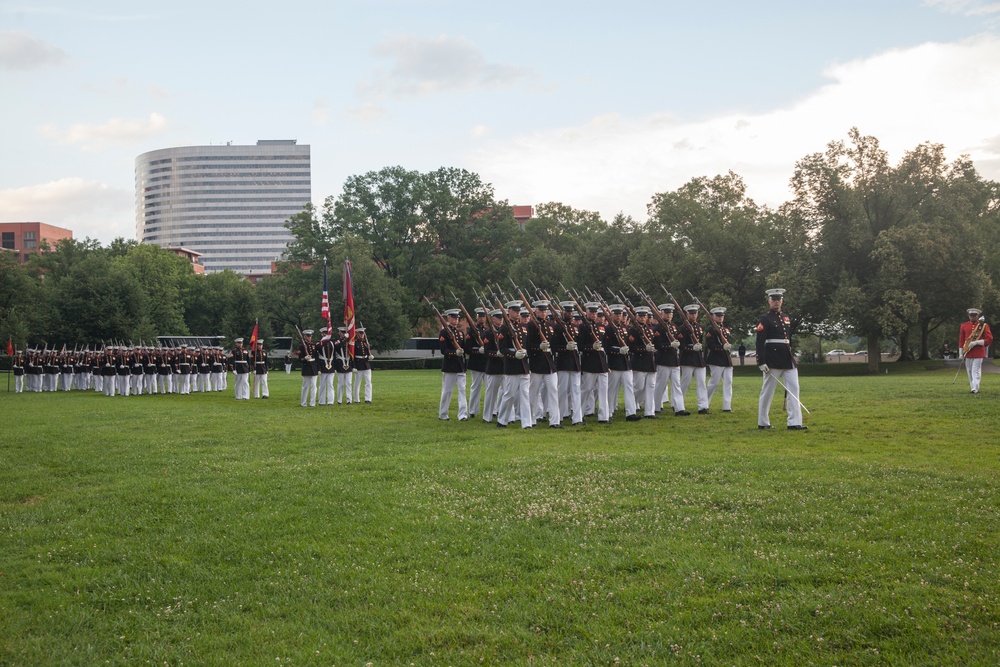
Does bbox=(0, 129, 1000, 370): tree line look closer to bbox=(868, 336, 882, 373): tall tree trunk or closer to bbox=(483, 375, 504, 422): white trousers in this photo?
bbox=(868, 336, 882, 373): tall tree trunk

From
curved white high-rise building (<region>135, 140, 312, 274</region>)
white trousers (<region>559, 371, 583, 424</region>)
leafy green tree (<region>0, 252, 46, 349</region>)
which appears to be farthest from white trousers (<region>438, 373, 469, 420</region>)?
curved white high-rise building (<region>135, 140, 312, 274</region>)

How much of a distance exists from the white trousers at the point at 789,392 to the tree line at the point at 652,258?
98.9 ft

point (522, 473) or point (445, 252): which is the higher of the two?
point (445, 252)

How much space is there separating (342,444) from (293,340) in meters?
64.9

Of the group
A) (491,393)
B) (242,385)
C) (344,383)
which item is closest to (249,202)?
(242,385)

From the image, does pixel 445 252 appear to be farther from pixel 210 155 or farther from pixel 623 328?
pixel 210 155

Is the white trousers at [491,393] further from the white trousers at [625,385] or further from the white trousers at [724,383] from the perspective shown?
the white trousers at [724,383]

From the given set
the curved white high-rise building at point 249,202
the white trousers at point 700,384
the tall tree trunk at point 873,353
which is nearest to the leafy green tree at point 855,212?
the tall tree trunk at point 873,353

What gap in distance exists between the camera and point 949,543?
268 inches

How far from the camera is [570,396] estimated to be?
18.5 m

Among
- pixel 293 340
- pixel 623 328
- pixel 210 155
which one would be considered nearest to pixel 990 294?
pixel 623 328

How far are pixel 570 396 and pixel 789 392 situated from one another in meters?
5.24

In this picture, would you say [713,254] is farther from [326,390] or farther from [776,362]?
[776,362]

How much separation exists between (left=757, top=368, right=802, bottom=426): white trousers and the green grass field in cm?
138
